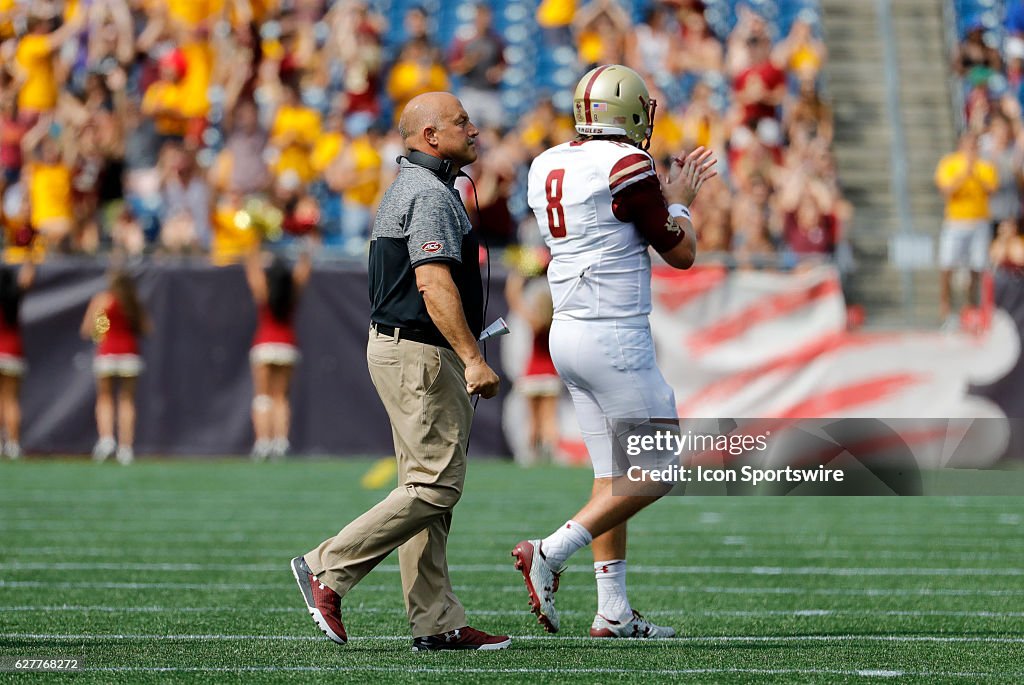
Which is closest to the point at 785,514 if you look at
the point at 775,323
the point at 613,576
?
the point at 775,323

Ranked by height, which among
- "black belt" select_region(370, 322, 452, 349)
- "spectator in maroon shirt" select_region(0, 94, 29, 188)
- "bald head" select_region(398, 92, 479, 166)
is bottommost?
"black belt" select_region(370, 322, 452, 349)

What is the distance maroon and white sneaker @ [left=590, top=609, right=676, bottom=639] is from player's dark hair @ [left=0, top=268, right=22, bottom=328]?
10.6m

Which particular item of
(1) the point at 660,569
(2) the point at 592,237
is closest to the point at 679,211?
(2) the point at 592,237

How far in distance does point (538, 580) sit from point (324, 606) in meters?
0.78

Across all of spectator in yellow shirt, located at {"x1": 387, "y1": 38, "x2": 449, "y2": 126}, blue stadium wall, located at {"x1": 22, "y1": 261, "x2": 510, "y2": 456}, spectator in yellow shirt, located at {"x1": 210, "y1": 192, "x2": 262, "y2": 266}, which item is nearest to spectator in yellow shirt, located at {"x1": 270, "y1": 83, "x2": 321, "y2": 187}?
spectator in yellow shirt, located at {"x1": 210, "y1": 192, "x2": 262, "y2": 266}

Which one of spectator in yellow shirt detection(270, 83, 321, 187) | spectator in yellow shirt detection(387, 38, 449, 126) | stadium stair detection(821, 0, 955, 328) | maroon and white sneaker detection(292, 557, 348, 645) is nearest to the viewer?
maroon and white sneaker detection(292, 557, 348, 645)

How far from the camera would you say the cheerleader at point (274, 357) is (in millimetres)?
15438

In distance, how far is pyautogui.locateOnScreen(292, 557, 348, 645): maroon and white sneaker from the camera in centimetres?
571

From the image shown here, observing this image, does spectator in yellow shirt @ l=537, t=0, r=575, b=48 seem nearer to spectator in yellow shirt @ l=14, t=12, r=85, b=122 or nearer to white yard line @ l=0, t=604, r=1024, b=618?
spectator in yellow shirt @ l=14, t=12, r=85, b=122

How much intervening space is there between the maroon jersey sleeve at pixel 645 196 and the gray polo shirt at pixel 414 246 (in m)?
0.56

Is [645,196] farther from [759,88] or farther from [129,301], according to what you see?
[759,88]

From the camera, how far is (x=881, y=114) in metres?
19.3

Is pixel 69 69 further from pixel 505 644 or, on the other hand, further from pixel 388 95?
pixel 505 644

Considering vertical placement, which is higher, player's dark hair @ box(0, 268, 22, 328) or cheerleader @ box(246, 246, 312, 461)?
player's dark hair @ box(0, 268, 22, 328)
